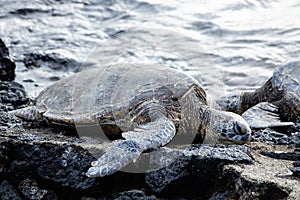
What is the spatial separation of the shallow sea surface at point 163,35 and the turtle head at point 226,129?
3.57 metres

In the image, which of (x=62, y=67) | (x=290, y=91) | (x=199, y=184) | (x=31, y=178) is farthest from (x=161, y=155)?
(x=62, y=67)

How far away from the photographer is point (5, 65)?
25.5 ft

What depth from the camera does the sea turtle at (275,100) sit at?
5.95m

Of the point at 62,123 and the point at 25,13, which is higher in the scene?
the point at 62,123

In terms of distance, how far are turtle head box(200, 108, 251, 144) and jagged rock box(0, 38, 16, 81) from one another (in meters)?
4.26

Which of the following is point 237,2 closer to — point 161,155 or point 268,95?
point 268,95

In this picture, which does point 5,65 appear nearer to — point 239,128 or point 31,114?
point 31,114

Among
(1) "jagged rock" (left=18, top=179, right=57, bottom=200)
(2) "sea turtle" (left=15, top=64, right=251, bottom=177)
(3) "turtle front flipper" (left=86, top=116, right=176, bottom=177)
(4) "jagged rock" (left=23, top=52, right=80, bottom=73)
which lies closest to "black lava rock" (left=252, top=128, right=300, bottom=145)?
(2) "sea turtle" (left=15, top=64, right=251, bottom=177)

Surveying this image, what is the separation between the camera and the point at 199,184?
11.9ft

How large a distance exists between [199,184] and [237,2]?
32.2 feet

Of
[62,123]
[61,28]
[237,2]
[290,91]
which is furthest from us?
[237,2]

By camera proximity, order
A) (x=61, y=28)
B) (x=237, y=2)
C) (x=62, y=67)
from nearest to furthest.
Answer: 1. (x=62, y=67)
2. (x=61, y=28)
3. (x=237, y=2)

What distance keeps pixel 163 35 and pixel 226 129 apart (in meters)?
6.54

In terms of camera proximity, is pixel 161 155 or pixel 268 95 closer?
pixel 161 155
